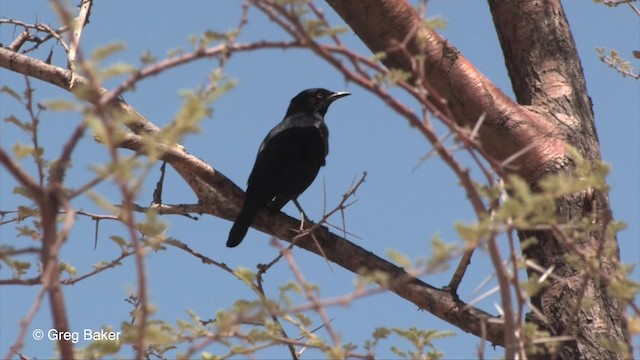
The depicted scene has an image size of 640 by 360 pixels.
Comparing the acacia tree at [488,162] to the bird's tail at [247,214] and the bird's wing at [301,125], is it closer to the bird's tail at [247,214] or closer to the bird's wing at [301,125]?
the bird's tail at [247,214]

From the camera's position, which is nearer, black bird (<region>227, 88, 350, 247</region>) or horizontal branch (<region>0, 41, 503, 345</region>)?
horizontal branch (<region>0, 41, 503, 345</region>)

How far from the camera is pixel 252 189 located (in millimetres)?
5566

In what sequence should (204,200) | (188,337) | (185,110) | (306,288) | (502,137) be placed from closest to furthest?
(185,110) < (306,288) < (188,337) < (502,137) < (204,200)

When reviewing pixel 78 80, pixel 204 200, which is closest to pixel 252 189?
pixel 204 200

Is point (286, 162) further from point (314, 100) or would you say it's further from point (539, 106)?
point (539, 106)

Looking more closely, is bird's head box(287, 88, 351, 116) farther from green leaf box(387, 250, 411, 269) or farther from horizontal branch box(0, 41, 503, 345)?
green leaf box(387, 250, 411, 269)

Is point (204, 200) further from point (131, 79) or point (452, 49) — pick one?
point (131, 79)

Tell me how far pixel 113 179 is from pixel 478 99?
3102 mm

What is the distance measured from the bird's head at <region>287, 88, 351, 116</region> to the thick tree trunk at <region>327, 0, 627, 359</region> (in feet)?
9.64

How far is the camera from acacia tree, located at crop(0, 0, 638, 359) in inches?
86.4

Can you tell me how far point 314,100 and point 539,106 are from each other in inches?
131

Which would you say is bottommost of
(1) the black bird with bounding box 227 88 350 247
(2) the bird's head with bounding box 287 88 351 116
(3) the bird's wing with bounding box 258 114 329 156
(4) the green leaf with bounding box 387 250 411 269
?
(4) the green leaf with bounding box 387 250 411 269

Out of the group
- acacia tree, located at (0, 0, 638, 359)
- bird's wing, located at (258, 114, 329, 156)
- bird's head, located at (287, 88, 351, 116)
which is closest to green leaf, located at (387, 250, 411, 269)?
acacia tree, located at (0, 0, 638, 359)

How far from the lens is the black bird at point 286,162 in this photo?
17.7 ft
